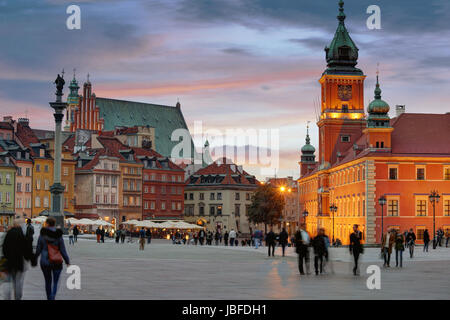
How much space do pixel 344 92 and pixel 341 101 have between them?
123 cm

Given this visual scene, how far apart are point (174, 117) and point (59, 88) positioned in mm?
104978

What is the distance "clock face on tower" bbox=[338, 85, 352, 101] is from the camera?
103625 millimetres

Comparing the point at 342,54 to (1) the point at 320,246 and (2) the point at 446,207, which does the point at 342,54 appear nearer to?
(2) the point at 446,207

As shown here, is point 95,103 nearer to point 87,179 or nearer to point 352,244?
point 87,179

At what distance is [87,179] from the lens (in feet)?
391

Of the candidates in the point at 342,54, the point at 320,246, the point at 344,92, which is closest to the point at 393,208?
the point at 344,92

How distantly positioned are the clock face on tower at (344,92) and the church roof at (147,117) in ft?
188

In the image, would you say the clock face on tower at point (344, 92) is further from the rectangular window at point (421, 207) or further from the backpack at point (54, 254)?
the backpack at point (54, 254)

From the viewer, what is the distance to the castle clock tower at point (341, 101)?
338 ft

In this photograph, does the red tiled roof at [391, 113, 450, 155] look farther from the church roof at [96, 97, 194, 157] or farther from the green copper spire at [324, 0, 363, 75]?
the church roof at [96, 97, 194, 157]

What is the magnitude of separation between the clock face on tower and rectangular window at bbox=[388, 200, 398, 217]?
26.7 m

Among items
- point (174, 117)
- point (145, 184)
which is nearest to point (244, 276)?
point (145, 184)

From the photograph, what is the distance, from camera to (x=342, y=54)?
10375cm

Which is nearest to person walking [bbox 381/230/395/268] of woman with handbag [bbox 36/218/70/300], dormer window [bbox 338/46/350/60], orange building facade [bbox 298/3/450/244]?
woman with handbag [bbox 36/218/70/300]
